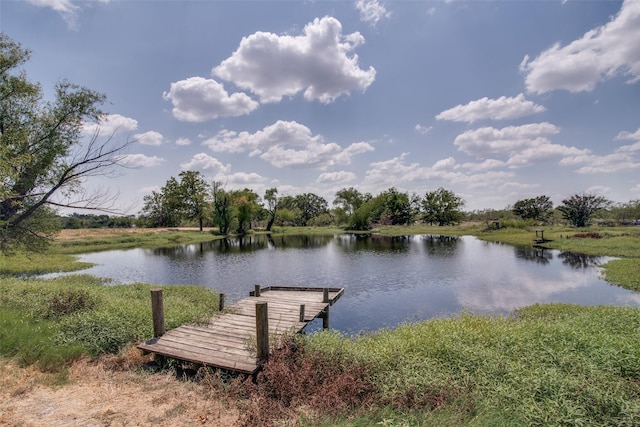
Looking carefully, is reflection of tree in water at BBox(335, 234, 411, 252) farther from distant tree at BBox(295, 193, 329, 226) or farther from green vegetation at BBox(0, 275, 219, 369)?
distant tree at BBox(295, 193, 329, 226)

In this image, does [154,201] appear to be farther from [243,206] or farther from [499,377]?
[499,377]

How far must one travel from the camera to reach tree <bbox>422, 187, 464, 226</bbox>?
316 ft

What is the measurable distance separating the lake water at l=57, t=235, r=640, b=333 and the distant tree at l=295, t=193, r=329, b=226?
266 feet

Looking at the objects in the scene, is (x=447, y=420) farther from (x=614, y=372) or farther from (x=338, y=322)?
(x=338, y=322)

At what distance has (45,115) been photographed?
15695mm

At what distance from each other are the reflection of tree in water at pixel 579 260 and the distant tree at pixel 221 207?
62.3 metres

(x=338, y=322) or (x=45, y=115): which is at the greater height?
(x=45, y=115)

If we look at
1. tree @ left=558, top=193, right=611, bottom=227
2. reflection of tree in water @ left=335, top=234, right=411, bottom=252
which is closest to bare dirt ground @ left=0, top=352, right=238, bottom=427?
reflection of tree in water @ left=335, top=234, right=411, bottom=252

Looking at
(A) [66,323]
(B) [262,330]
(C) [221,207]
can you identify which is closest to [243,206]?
(C) [221,207]

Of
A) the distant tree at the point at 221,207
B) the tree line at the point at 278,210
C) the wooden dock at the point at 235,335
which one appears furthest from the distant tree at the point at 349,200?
the wooden dock at the point at 235,335

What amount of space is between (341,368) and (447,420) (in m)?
2.57

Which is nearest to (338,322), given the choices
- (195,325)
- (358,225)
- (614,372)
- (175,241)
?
(195,325)

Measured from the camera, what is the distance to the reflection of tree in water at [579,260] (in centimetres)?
2728

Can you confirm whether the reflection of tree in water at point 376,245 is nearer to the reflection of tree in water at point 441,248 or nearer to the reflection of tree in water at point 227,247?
the reflection of tree in water at point 441,248
